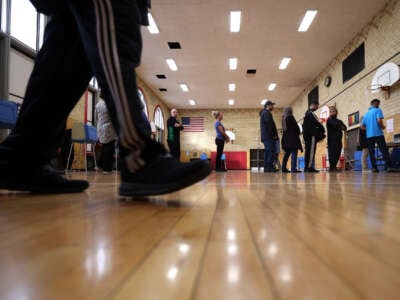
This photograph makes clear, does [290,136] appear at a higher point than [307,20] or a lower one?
lower

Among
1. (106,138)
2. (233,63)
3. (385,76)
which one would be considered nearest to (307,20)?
(385,76)

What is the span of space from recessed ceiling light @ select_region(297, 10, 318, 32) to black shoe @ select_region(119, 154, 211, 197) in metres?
5.63

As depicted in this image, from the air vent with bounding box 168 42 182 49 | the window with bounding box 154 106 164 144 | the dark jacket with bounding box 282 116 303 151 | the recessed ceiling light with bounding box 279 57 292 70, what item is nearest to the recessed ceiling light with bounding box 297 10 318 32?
the recessed ceiling light with bounding box 279 57 292 70

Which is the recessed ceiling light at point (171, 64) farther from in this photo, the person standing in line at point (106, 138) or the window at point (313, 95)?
the person standing in line at point (106, 138)

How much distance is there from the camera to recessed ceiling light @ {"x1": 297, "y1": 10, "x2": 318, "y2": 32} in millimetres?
5285

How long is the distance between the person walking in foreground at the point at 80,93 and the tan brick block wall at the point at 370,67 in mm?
5327

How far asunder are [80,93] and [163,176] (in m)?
0.42

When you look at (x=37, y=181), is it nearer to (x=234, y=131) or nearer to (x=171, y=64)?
(x=171, y=64)

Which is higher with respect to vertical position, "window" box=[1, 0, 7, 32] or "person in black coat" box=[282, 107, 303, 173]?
"window" box=[1, 0, 7, 32]

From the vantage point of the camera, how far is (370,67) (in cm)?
560

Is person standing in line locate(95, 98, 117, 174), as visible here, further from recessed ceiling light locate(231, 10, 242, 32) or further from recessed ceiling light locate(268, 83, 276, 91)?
recessed ceiling light locate(268, 83, 276, 91)

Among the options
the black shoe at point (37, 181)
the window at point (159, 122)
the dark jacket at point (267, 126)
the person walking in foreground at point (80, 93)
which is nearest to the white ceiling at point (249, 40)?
the window at point (159, 122)

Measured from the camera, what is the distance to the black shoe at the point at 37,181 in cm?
76

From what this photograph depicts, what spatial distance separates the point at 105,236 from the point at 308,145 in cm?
443
